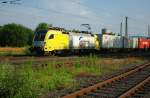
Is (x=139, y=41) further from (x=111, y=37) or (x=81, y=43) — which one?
(x=81, y=43)

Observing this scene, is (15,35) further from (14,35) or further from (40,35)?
(40,35)

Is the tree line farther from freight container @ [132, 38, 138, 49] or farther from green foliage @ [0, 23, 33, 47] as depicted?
freight container @ [132, 38, 138, 49]

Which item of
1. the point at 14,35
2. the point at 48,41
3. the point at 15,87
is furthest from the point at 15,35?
the point at 15,87

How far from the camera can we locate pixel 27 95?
28.1 feet

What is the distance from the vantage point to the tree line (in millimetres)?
101531

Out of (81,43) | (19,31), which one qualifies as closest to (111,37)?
(81,43)

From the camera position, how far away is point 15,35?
346 feet

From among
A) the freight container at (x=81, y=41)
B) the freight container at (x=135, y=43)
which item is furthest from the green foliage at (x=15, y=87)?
the freight container at (x=135, y=43)

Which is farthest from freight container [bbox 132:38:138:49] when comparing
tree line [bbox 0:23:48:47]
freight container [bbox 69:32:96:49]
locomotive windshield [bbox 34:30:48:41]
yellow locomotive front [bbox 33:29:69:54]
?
tree line [bbox 0:23:48:47]

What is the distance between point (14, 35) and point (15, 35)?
50 centimetres

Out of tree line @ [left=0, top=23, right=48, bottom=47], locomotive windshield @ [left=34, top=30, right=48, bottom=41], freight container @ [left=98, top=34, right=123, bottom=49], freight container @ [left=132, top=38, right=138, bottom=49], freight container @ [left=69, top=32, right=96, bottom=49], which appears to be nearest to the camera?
locomotive windshield @ [left=34, top=30, right=48, bottom=41]

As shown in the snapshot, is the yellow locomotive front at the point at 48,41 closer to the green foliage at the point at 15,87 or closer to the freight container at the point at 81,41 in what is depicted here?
the freight container at the point at 81,41

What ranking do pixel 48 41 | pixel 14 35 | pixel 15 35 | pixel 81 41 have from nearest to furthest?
pixel 48 41 → pixel 81 41 → pixel 14 35 → pixel 15 35

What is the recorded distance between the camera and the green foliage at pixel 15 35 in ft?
333
